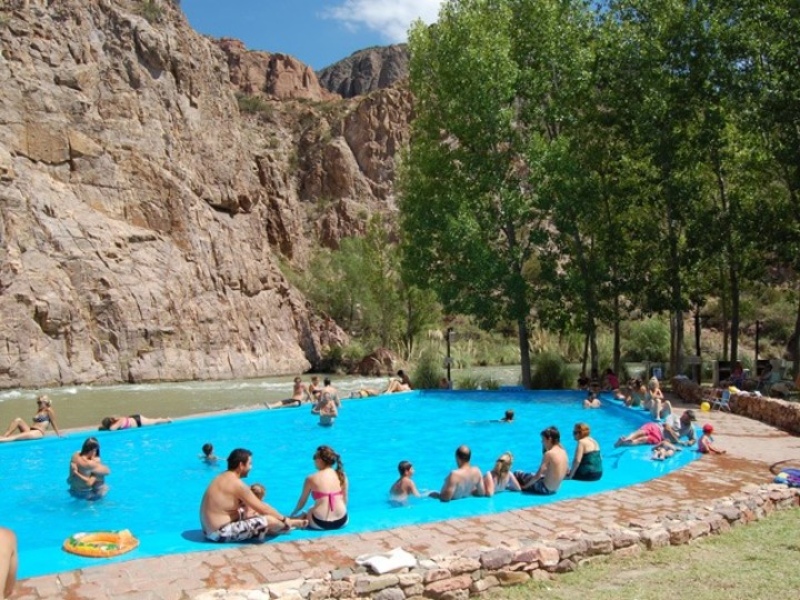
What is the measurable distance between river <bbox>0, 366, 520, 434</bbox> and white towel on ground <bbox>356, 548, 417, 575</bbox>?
1486 centimetres

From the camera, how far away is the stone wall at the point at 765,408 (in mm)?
13766

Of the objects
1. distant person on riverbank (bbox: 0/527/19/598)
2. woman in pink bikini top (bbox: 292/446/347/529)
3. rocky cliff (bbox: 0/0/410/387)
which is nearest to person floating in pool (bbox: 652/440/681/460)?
woman in pink bikini top (bbox: 292/446/347/529)

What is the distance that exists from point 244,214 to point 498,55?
25443mm

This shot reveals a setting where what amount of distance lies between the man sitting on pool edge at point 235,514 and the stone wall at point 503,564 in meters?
1.79

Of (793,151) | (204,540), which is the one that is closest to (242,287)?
(793,151)

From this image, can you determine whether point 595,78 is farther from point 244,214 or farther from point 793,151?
point 244,214

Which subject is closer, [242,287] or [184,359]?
[184,359]

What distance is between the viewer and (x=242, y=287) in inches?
1638

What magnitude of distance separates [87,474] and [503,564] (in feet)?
23.5

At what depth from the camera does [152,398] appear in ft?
91.0

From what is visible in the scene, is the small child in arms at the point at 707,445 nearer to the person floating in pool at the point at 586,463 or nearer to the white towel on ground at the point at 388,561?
the person floating in pool at the point at 586,463

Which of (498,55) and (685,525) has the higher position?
(498,55)

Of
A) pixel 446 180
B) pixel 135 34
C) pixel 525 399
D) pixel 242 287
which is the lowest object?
pixel 525 399

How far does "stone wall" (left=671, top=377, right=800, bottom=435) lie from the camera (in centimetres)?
1377
